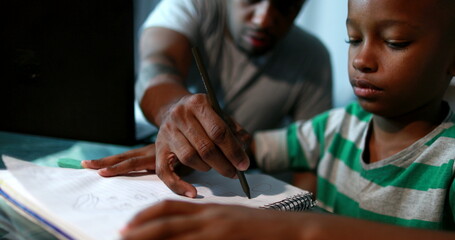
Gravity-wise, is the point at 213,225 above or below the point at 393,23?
below

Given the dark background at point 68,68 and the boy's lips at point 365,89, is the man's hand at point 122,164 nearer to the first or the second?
the dark background at point 68,68

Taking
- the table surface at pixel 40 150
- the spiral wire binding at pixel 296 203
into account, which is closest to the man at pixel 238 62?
the table surface at pixel 40 150

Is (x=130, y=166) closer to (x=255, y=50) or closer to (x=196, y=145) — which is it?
(x=196, y=145)

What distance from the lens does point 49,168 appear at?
562 mm

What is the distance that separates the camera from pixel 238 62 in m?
1.09

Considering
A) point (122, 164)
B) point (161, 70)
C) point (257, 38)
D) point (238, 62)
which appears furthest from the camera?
point (238, 62)

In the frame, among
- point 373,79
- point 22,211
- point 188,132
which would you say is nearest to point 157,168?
point 188,132

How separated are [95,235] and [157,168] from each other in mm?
195

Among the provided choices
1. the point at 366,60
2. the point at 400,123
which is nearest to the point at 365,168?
the point at 400,123

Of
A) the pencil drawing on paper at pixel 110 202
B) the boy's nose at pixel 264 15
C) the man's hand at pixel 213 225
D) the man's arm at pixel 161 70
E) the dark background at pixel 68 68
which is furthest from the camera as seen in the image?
the boy's nose at pixel 264 15

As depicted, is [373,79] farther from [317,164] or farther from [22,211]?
[22,211]

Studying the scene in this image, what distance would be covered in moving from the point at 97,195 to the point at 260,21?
0.59 meters

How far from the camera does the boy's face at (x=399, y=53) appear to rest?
0.53 metres

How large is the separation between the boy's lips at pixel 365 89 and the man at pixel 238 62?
A: 0.86ft
